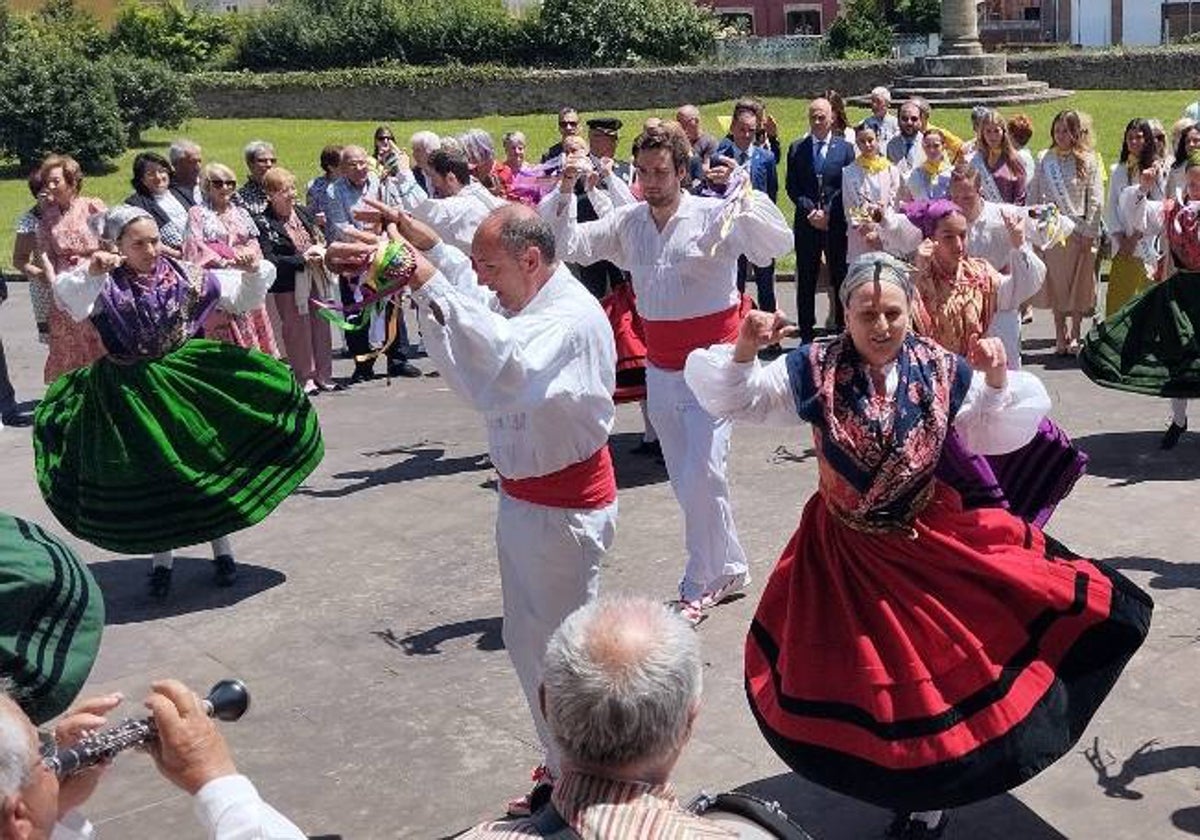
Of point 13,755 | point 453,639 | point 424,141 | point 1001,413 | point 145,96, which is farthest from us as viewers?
point 145,96

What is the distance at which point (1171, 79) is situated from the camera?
115ft

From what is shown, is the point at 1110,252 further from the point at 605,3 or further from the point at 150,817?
the point at 605,3

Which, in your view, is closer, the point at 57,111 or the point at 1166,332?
the point at 1166,332

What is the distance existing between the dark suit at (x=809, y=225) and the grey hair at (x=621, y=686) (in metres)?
10.4

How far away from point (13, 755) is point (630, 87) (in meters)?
36.2

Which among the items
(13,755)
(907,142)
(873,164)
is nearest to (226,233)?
(873,164)

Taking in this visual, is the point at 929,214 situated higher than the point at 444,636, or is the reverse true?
the point at 929,214

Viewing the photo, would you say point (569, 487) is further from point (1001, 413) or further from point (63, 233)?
point (63, 233)

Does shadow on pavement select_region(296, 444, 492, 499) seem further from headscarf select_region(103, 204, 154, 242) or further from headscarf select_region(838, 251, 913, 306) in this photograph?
headscarf select_region(838, 251, 913, 306)

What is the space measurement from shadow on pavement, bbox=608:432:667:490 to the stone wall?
1013 inches

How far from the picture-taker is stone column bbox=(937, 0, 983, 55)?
112ft

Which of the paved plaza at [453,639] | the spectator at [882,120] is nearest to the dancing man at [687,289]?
the paved plaza at [453,639]

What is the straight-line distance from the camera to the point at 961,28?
3403 cm

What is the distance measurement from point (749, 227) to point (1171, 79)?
3016 centimetres
